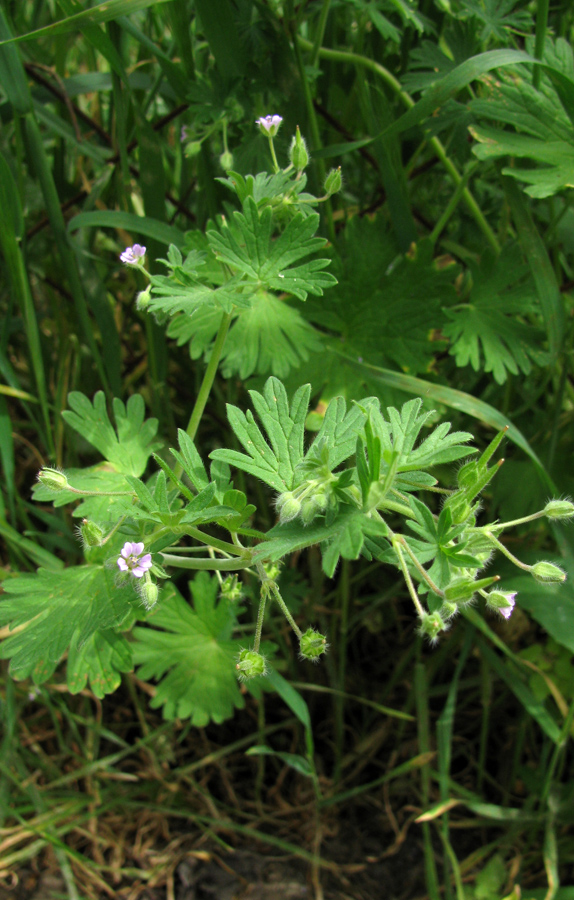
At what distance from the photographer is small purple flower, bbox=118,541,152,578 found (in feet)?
3.25

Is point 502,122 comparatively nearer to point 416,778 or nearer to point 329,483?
point 329,483

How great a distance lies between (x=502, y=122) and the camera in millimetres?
1678

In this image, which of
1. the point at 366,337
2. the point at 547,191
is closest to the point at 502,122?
the point at 547,191

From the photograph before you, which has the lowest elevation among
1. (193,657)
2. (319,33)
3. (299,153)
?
(193,657)

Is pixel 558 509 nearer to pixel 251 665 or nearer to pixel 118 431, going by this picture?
pixel 251 665

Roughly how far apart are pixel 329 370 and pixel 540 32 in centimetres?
89

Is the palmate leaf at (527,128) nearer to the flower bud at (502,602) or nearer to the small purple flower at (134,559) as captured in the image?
the flower bud at (502,602)

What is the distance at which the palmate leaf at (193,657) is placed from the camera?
1.67 m

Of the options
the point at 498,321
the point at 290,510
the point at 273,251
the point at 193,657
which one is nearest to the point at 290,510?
the point at 290,510

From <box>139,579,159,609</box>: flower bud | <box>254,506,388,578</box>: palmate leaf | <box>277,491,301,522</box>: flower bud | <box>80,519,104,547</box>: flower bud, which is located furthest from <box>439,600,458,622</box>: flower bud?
<box>80,519,104,547</box>: flower bud

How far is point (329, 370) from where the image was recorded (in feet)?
5.62

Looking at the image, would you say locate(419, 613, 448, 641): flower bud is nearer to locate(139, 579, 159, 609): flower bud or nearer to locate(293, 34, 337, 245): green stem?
locate(139, 579, 159, 609): flower bud

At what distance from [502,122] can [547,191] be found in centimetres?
29

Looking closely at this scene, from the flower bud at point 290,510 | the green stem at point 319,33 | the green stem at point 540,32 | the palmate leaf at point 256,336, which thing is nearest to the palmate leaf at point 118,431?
the palmate leaf at point 256,336
